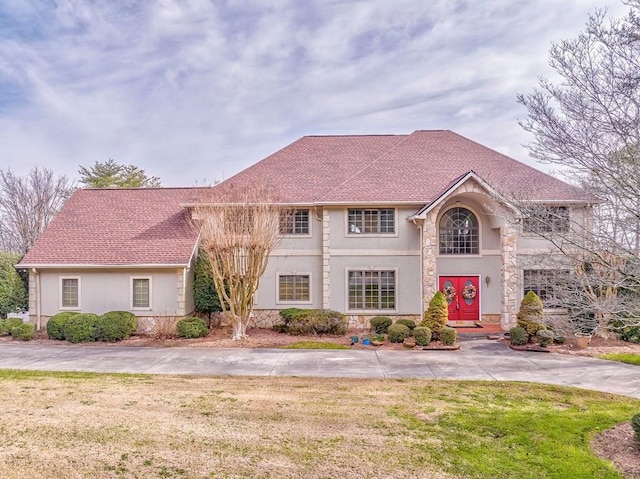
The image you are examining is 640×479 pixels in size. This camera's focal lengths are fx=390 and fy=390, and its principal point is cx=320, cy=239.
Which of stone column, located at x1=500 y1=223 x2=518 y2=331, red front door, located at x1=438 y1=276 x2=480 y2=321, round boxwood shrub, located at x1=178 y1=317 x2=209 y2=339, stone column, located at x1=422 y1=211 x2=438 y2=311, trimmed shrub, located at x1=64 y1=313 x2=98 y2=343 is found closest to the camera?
trimmed shrub, located at x1=64 y1=313 x2=98 y2=343

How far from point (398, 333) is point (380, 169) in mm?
8210

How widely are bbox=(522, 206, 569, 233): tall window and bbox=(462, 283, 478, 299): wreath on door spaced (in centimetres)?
1169

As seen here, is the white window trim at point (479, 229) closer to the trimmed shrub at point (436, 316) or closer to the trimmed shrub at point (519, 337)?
the trimmed shrub at point (436, 316)

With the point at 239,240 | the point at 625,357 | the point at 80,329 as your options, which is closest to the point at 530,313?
the point at 625,357

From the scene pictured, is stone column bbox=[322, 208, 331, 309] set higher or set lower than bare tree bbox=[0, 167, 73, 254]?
lower

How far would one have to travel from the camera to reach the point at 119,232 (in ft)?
59.8

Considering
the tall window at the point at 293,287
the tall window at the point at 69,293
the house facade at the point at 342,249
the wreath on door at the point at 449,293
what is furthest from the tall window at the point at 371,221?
the tall window at the point at 69,293

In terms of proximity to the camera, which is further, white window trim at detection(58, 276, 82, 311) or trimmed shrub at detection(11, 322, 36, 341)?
white window trim at detection(58, 276, 82, 311)

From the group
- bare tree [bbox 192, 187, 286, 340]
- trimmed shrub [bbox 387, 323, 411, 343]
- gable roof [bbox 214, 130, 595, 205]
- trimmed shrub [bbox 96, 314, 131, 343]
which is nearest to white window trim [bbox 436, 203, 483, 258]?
gable roof [bbox 214, 130, 595, 205]

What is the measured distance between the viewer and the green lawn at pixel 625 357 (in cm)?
1233

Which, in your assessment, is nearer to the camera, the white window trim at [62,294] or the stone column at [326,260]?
the white window trim at [62,294]

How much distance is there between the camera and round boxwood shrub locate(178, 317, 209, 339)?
15.6m

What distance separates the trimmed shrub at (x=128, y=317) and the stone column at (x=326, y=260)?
803cm

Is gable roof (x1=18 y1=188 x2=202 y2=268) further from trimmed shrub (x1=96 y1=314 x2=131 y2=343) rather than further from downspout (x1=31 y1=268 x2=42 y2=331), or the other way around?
trimmed shrub (x1=96 y1=314 x2=131 y2=343)
